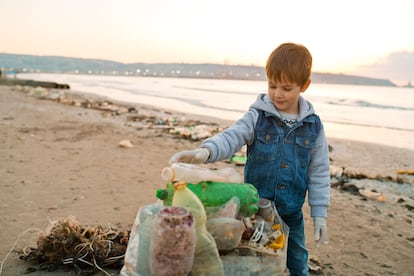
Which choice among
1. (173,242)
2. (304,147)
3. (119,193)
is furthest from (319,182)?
(119,193)

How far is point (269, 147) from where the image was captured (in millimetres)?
2367

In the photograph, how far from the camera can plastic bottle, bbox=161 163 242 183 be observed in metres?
1.78

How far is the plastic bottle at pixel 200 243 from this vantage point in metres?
1.67

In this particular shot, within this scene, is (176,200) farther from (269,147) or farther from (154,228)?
(269,147)

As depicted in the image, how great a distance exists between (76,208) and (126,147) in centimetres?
340

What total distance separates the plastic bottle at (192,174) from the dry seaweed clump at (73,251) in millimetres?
1247

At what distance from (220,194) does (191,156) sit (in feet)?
0.84

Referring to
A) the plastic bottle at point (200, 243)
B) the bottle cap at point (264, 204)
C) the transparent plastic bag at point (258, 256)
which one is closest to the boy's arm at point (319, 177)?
the bottle cap at point (264, 204)

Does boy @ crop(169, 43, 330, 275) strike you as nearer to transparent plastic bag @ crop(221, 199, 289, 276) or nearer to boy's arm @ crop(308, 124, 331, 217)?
boy's arm @ crop(308, 124, 331, 217)

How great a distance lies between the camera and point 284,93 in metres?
2.33

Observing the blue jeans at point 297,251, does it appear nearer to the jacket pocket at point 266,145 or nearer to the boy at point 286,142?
the boy at point 286,142

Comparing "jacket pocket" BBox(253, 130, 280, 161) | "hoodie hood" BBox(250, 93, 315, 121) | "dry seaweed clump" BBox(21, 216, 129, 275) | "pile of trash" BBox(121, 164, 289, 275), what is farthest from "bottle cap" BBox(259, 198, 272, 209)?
"dry seaweed clump" BBox(21, 216, 129, 275)

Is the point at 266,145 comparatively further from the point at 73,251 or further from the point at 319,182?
the point at 73,251

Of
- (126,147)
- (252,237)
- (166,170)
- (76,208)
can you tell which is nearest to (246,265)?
(252,237)
